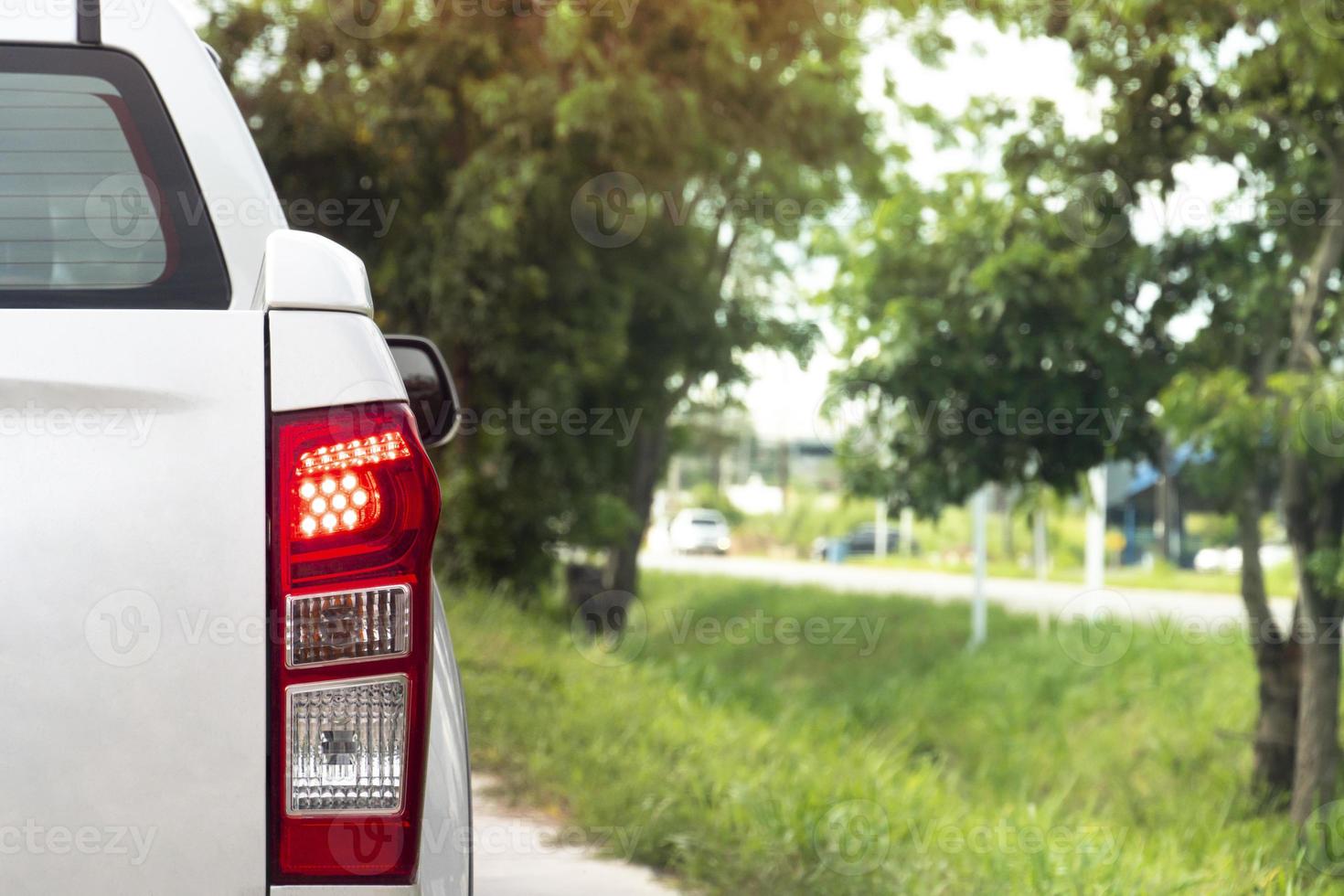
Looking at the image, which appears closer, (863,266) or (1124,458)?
(1124,458)

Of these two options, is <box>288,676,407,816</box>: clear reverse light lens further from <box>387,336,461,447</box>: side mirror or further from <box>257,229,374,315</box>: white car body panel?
<box>387,336,461,447</box>: side mirror

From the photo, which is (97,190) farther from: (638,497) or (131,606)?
(638,497)

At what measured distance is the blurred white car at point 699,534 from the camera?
2025 inches

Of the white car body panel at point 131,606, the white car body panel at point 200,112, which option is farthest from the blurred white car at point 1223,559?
the white car body panel at point 131,606

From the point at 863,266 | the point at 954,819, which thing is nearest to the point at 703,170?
the point at 863,266

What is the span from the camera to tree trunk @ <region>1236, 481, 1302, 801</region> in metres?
10.0

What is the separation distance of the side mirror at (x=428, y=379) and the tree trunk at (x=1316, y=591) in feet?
22.6

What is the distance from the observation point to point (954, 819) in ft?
17.7

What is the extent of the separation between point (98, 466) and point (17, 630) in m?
0.18

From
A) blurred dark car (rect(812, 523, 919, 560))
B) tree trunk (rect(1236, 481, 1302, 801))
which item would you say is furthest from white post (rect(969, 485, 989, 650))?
blurred dark car (rect(812, 523, 919, 560))

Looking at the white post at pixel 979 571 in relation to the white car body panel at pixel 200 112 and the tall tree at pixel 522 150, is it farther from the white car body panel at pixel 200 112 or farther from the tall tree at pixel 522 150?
the white car body panel at pixel 200 112

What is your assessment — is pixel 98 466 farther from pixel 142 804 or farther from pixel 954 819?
pixel 954 819

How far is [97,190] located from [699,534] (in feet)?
164

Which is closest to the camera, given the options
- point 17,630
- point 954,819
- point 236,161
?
point 17,630
